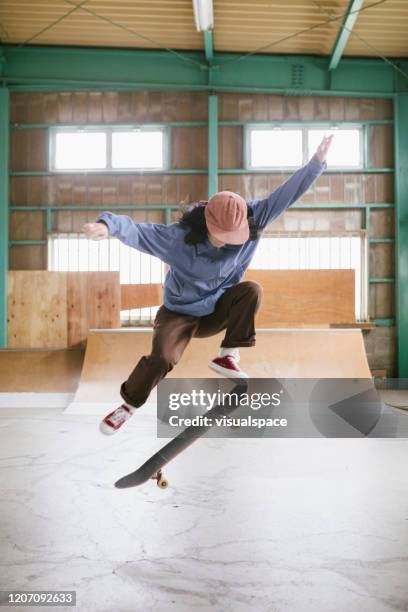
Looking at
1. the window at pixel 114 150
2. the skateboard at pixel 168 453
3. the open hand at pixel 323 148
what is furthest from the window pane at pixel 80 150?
the skateboard at pixel 168 453

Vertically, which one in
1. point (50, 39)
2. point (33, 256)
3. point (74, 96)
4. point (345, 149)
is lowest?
point (33, 256)

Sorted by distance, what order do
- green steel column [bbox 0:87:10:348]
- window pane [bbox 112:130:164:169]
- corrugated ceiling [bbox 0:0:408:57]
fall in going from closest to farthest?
corrugated ceiling [bbox 0:0:408:57], green steel column [bbox 0:87:10:348], window pane [bbox 112:130:164:169]

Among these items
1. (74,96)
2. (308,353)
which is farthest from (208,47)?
(308,353)

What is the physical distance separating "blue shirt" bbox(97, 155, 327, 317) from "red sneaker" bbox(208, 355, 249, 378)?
30 centimetres

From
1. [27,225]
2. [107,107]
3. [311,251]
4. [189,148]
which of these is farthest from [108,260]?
[311,251]

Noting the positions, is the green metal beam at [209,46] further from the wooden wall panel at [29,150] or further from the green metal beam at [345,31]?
the wooden wall panel at [29,150]

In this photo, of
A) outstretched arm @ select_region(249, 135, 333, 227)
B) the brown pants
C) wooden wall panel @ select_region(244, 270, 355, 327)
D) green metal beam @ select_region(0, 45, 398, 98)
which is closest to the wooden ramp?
wooden wall panel @ select_region(244, 270, 355, 327)

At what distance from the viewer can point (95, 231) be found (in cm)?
284

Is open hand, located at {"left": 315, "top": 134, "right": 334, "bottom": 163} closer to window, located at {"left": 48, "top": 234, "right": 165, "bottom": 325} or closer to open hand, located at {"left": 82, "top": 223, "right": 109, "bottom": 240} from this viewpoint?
open hand, located at {"left": 82, "top": 223, "right": 109, "bottom": 240}

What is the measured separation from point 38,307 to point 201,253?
17.4 feet

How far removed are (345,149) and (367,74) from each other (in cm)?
158

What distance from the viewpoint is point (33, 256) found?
1225 cm

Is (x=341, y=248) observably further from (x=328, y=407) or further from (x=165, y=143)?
(x=328, y=407)

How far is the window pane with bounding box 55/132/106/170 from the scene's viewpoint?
12.4 m
